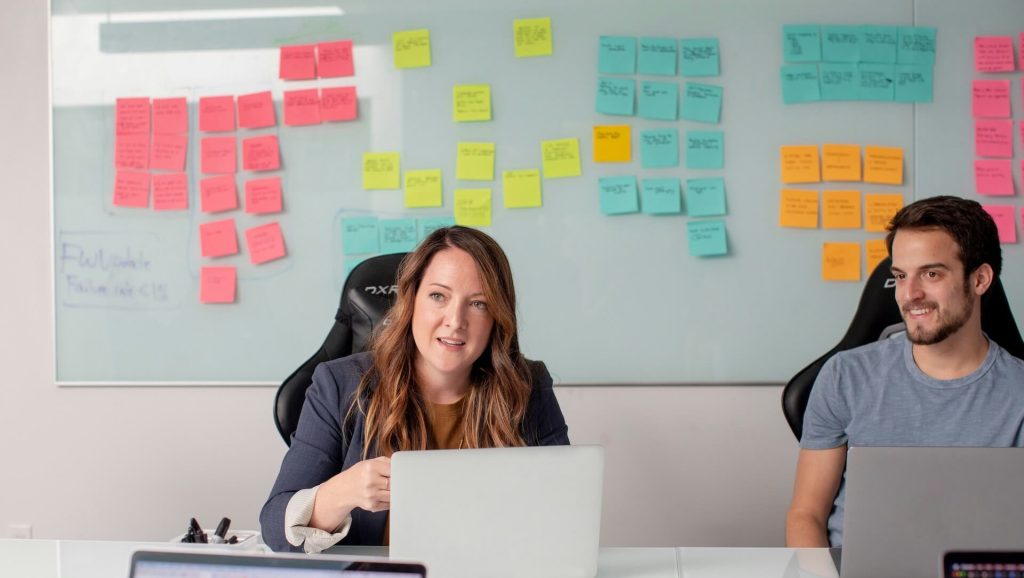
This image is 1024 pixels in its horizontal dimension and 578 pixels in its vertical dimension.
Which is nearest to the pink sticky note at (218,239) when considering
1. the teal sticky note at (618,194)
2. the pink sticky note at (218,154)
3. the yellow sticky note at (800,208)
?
the pink sticky note at (218,154)

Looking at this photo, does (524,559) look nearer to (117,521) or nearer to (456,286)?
(456,286)

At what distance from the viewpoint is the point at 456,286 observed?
5.62ft

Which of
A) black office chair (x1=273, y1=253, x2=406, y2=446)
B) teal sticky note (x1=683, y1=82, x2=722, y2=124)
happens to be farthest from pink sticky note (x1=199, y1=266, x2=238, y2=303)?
teal sticky note (x1=683, y1=82, x2=722, y2=124)

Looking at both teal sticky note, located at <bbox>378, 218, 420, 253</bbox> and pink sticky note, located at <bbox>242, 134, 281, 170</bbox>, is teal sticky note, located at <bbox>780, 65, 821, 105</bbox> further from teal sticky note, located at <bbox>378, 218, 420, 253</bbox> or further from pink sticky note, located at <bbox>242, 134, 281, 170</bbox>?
pink sticky note, located at <bbox>242, 134, 281, 170</bbox>

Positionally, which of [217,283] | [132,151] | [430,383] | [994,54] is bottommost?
[430,383]

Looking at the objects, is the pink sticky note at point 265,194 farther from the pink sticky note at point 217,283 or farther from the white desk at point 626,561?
the white desk at point 626,561

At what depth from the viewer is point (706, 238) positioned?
2805 mm

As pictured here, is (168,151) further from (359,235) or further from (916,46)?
(916,46)

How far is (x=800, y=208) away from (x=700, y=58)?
550 millimetres

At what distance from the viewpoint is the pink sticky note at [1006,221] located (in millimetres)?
2725

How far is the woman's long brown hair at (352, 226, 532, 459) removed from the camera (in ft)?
5.53

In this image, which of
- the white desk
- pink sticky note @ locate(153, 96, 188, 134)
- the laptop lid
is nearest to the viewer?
the laptop lid

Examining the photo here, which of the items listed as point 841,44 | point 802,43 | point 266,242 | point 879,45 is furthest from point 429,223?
point 879,45

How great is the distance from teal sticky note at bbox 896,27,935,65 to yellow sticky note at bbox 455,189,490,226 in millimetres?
1318
